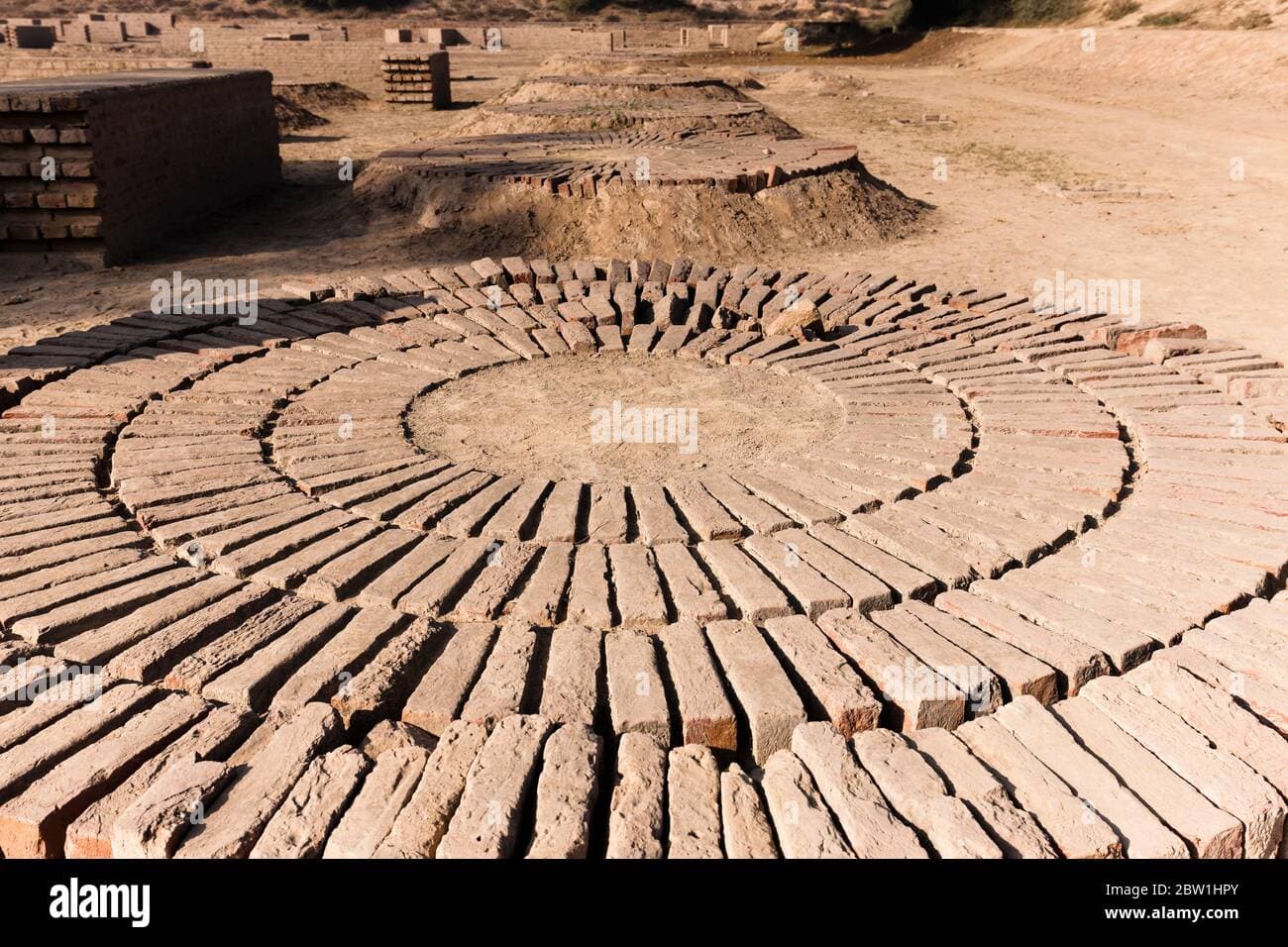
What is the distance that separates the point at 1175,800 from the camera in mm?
1902

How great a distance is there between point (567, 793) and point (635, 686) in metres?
0.37

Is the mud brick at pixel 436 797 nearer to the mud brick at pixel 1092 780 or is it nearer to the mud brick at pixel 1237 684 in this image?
the mud brick at pixel 1092 780

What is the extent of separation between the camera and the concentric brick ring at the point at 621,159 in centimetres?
835

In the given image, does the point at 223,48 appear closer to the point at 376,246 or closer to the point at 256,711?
the point at 376,246

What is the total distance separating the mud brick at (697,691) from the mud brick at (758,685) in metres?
0.04

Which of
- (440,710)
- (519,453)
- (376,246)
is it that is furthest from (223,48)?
(440,710)

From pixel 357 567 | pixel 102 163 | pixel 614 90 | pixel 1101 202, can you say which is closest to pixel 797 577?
pixel 357 567

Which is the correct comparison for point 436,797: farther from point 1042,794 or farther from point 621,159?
point 621,159

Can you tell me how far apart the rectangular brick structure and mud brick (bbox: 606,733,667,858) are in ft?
23.5

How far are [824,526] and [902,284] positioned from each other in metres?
Answer: 2.77

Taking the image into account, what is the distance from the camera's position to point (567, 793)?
6.30 feet

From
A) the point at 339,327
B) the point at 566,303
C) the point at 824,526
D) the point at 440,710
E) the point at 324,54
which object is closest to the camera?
the point at 440,710

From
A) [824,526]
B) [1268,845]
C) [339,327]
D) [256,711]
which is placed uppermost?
[339,327]

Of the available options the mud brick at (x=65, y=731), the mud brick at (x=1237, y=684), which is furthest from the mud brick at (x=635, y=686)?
the mud brick at (x=1237, y=684)
